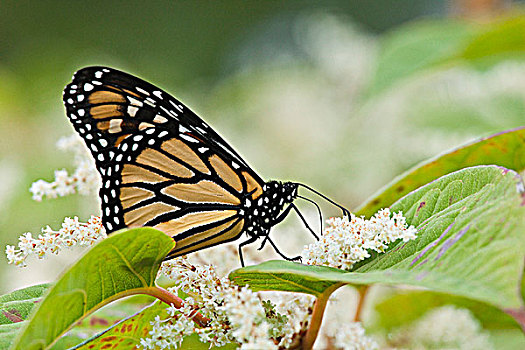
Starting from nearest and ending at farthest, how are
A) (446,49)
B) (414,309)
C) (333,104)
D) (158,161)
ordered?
1. (158,161)
2. (414,309)
3. (446,49)
4. (333,104)

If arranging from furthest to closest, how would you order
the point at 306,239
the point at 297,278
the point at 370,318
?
the point at 370,318 < the point at 306,239 < the point at 297,278

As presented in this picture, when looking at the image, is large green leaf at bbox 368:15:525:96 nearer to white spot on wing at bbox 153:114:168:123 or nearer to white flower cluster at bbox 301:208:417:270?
white spot on wing at bbox 153:114:168:123

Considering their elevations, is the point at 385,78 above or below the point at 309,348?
above

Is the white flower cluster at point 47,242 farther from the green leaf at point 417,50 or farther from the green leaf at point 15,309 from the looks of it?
the green leaf at point 417,50

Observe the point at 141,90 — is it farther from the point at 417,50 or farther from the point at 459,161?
the point at 417,50

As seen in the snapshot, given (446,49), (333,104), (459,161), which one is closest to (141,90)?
(459,161)

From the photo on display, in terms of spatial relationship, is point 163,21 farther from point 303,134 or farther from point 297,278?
point 297,278

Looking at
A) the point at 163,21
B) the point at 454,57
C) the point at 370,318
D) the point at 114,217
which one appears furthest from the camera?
the point at 163,21

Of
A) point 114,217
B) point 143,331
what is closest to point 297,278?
point 143,331
